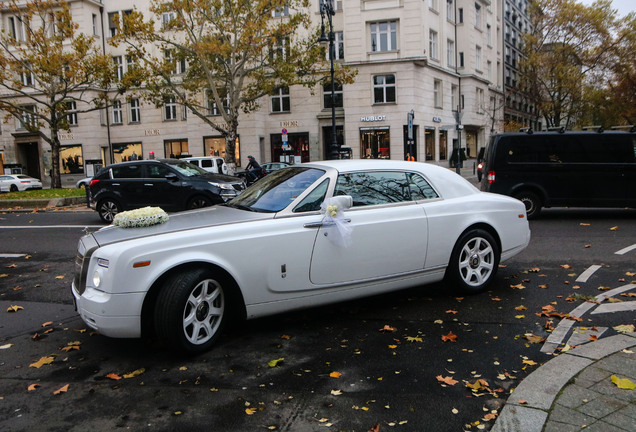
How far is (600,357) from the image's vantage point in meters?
3.89

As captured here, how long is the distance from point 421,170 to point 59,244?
7.65 meters

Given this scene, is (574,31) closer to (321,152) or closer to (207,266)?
(321,152)

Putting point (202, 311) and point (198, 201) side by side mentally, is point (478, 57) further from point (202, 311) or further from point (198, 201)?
point (202, 311)

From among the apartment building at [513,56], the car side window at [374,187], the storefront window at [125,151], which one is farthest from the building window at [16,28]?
the car side window at [374,187]

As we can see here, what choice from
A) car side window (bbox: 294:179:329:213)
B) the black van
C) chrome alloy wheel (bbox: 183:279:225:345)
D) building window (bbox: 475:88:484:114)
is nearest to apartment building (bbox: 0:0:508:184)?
building window (bbox: 475:88:484:114)

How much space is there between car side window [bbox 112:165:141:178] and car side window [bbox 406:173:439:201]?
10062mm

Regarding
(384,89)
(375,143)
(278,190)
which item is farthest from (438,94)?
(278,190)

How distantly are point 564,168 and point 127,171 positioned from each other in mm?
10837

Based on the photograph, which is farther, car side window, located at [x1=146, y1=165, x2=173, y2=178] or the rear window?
car side window, located at [x1=146, y1=165, x2=173, y2=178]

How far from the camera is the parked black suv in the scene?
1331 cm

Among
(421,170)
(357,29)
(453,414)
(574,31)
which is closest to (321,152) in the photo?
(357,29)

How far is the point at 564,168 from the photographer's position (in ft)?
38.3

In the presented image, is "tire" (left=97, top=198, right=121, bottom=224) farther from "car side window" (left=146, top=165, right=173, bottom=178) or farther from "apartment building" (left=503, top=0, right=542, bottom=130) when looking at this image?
"apartment building" (left=503, top=0, right=542, bottom=130)

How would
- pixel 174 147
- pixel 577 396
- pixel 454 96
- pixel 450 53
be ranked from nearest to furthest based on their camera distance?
1. pixel 577 396
2. pixel 174 147
3. pixel 450 53
4. pixel 454 96
